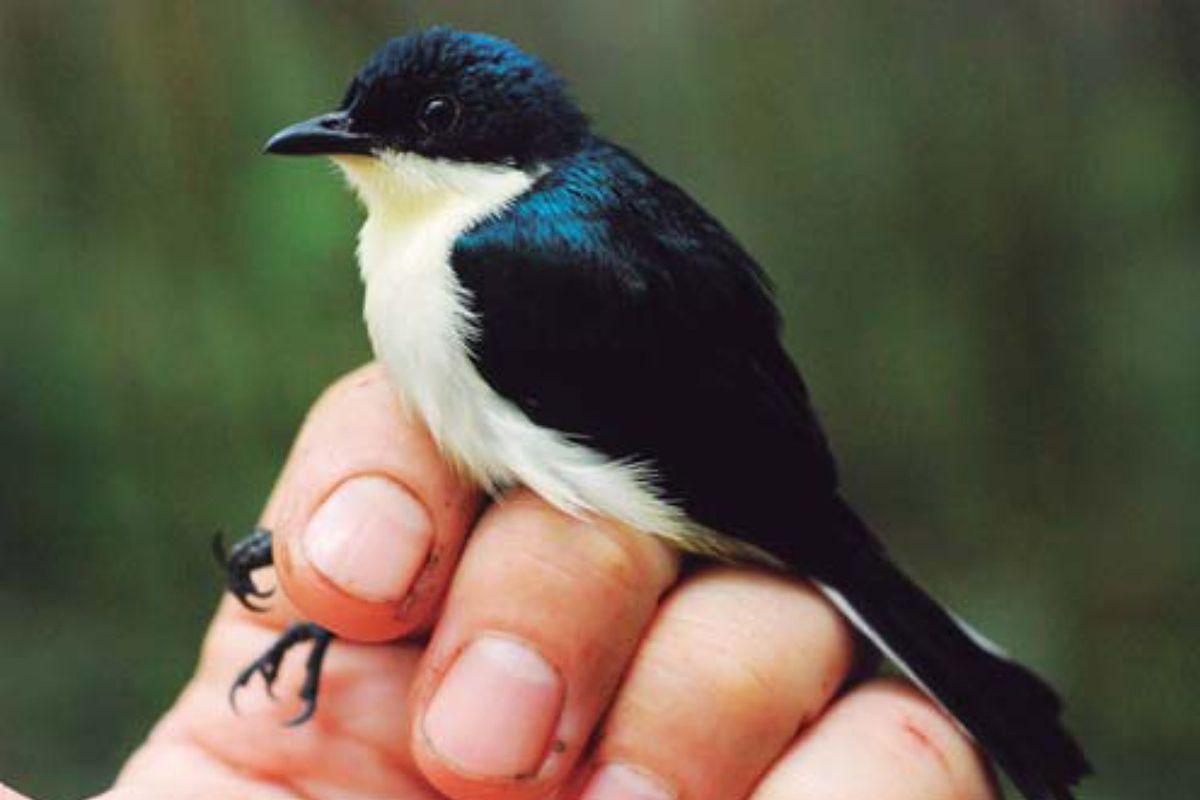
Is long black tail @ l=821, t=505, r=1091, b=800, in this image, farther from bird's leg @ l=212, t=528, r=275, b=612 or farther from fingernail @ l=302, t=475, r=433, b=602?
bird's leg @ l=212, t=528, r=275, b=612

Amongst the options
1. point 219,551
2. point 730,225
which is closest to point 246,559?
point 219,551

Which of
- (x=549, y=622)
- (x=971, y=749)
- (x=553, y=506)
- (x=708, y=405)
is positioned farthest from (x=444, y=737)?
(x=971, y=749)

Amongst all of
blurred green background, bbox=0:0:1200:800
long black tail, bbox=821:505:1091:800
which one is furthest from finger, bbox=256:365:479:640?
blurred green background, bbox=0:0:1200:800

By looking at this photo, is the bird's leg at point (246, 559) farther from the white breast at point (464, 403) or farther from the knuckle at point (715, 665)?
the knuckle at point (715, 665)

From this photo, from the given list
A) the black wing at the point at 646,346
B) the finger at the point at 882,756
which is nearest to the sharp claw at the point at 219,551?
the black wing at the point at 646,346

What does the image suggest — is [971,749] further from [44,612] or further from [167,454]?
[44,612]

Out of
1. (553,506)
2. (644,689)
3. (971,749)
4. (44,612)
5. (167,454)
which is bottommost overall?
(44,612)
